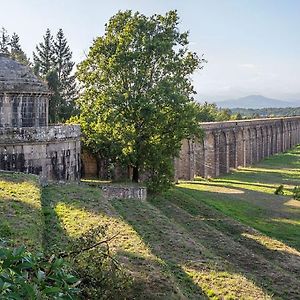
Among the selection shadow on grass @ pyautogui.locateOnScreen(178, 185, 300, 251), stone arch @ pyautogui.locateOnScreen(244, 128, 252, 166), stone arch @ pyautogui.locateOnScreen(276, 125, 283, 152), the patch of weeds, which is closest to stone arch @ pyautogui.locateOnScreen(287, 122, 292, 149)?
stone arch @ pyautogui.locateOnScreen(276, 125, 283, 152)

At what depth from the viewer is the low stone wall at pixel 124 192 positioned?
21.1 meters

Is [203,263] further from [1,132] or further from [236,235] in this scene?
[1,132]

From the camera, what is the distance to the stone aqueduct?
145 feet

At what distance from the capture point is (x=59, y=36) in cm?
5594

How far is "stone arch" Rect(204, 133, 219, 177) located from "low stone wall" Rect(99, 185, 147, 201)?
25.6 m

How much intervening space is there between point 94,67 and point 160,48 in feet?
12.8

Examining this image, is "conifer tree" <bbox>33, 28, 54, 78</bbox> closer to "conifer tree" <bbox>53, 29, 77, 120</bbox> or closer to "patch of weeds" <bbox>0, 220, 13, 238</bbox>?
"conifer tree" <bbox>53, 29, 77, 120</bbox>

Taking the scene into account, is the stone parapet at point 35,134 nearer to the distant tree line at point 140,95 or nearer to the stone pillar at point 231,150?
the distant tree line at point 140,95

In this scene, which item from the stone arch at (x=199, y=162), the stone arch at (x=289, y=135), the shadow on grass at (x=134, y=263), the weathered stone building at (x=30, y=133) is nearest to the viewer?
the shadow on grass at (x=134, y=263)

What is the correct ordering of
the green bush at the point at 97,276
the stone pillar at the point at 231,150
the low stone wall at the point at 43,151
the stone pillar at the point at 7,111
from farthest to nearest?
the stone pillar at the point at 231,150
the stone pillar at the point at 7,111
the low stone wall at the point at 43,151
the green bush at the point at 97,276

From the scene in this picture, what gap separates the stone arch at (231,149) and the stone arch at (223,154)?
1277mm

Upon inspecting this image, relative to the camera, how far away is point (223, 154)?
52.8 m

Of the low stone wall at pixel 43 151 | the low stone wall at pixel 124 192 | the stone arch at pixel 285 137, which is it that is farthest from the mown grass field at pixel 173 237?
the stone arch at pixel 285 137

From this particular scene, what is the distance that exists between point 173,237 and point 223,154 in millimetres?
38240
